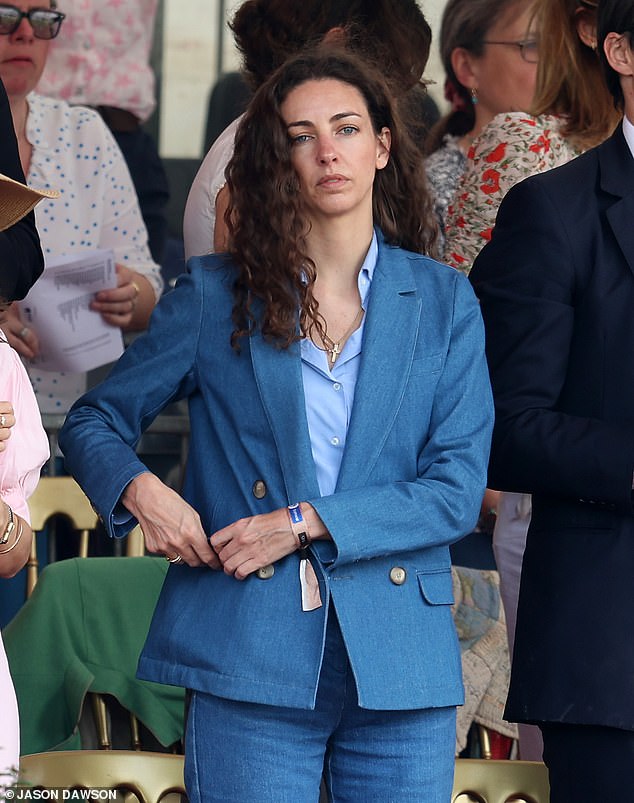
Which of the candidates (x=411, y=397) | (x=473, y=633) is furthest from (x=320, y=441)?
(x=473, y=633)

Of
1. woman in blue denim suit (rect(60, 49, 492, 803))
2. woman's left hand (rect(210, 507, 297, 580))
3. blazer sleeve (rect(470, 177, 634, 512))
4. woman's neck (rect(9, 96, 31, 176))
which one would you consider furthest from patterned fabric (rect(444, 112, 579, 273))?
woman's neck (rect(9, 96, 31, 176))

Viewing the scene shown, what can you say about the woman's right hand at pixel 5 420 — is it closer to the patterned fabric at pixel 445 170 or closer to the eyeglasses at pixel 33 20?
the patterned fabric at pixel 445 170

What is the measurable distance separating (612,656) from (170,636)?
0.70 meters

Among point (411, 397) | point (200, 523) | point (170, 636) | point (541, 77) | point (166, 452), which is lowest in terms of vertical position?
point (166, 452)

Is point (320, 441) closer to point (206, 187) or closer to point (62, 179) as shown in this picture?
point (206, 187)

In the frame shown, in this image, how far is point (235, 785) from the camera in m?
2.42

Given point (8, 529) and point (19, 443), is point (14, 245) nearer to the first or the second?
point (19, 443)

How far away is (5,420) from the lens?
90.6 inches

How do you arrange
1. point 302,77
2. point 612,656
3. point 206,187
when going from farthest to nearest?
1. point 206,187
2. point 302,77
3. point 612,656

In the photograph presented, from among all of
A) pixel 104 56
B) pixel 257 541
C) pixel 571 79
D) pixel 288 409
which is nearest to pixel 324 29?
pixel 571 79

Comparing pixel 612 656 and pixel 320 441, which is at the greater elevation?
pixel 320 441

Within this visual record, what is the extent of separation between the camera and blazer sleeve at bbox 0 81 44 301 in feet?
9.93

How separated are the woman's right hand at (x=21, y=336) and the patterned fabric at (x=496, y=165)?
3.67ft

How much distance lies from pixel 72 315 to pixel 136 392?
1430mm
